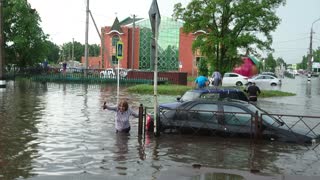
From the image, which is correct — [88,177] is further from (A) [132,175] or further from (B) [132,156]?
(B) [132,156]

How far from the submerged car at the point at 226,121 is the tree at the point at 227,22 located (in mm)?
21055

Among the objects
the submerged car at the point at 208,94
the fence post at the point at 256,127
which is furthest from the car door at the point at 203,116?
the submerged car at the point at 208,94

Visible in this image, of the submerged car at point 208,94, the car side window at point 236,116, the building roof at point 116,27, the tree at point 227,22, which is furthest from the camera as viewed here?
the building roof at point 116,27

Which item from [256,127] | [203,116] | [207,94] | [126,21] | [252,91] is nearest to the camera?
[256,127]

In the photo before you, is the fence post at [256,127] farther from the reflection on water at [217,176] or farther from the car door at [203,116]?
the reflection on water at [217,176]

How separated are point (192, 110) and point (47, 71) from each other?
134 ft

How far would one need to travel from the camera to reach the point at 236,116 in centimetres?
1345

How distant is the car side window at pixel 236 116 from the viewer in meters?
13.3

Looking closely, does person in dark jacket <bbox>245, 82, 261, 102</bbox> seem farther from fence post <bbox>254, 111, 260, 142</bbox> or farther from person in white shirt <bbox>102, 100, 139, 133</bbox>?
person in white shirt <bbox>102, 100, 139, 133</bbox>

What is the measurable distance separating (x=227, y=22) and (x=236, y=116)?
2264cm

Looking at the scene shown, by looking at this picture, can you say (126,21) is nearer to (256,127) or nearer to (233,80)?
(233,80)

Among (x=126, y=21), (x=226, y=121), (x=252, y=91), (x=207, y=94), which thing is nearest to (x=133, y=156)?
(x=226, y=121)

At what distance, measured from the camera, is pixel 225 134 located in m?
13.6

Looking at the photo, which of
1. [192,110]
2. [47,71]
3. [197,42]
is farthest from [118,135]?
[47,71]
